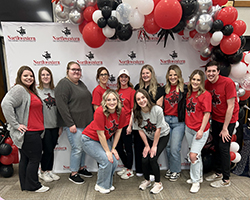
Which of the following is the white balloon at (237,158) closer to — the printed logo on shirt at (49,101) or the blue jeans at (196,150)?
the blue jeans at (196,150)

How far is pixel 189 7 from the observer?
6.00ft

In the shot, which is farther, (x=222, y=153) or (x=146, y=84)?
(x=146, y=84)

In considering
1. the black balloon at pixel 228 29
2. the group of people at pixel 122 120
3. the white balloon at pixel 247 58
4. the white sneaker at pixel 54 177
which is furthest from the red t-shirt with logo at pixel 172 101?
the white sneaker at pixel 54 177

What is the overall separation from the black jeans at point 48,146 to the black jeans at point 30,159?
0.22 metres

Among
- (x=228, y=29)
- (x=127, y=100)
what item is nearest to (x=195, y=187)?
(x=127, y=100)

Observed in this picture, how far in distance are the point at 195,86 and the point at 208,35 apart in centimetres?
75

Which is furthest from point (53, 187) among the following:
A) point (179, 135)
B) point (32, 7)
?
point (32, 7)

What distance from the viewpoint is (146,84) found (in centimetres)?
231

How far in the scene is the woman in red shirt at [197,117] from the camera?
199cm

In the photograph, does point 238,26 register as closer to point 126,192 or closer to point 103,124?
point 103,124

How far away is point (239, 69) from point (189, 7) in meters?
1.10

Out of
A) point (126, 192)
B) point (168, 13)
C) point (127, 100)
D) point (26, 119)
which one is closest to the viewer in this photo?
point (168, 13)

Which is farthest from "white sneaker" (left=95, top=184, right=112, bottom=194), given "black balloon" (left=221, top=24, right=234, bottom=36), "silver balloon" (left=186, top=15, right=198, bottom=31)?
"black balloon" (left=221, top=24, right=234, bottom=36)

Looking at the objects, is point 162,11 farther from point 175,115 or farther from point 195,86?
point 175,115
